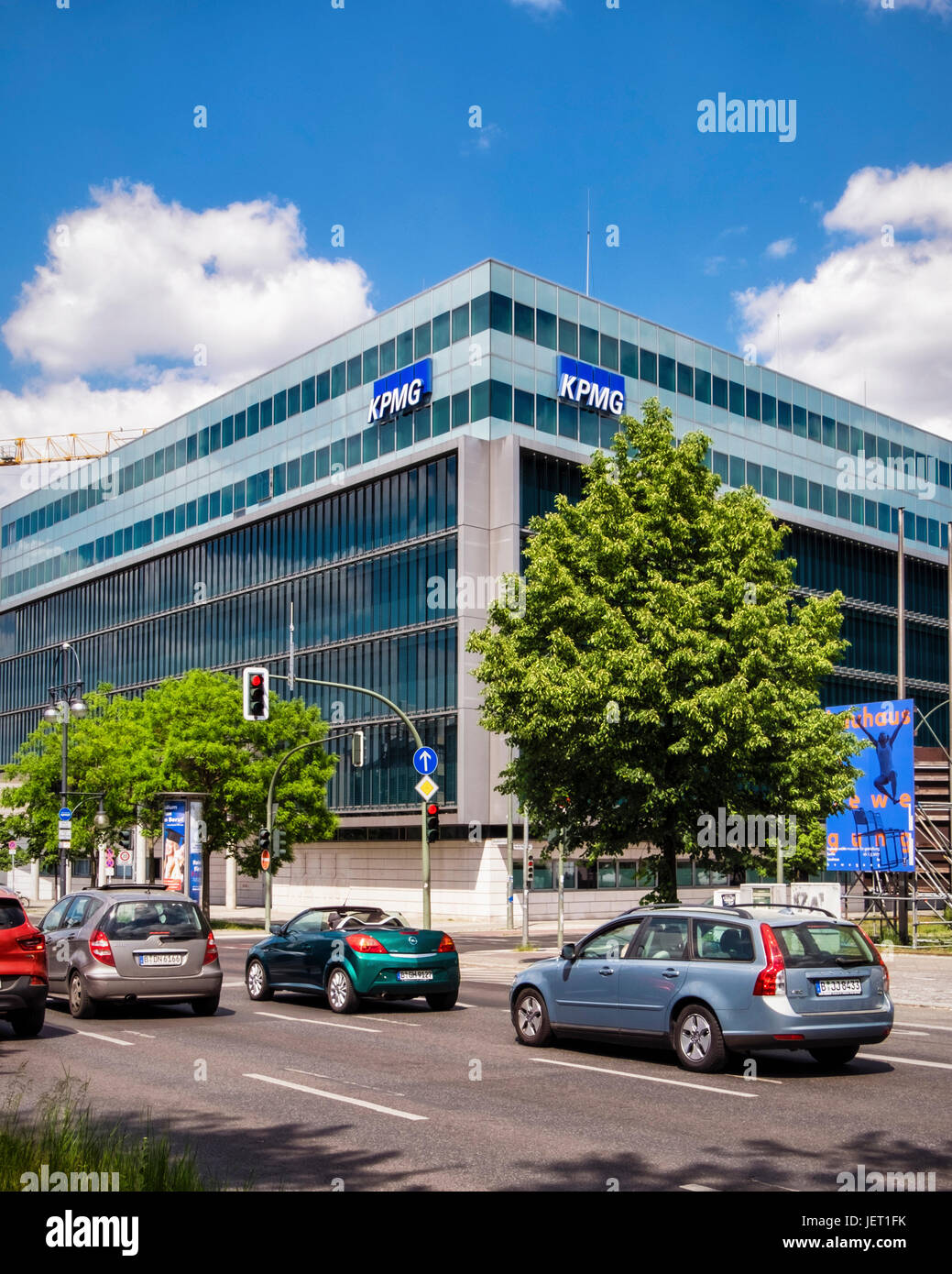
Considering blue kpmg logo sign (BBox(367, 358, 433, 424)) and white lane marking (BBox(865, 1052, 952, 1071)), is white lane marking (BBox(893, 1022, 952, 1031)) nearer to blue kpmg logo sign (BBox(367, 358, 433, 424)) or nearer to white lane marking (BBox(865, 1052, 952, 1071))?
white lane marking (BBox(865, 1052, 952, 1071))

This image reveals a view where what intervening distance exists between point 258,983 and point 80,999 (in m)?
3.36

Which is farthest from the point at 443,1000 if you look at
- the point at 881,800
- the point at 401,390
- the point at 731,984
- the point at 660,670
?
the point at 401,390

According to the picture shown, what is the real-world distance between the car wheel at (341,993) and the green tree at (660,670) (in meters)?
7.67

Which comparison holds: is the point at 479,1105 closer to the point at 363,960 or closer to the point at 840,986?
the point at 840,986

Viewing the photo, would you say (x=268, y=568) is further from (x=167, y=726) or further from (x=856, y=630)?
(x=856, y=630)

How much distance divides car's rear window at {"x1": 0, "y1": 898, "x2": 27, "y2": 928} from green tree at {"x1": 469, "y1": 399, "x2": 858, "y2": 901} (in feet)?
38.0

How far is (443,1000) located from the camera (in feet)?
60.7

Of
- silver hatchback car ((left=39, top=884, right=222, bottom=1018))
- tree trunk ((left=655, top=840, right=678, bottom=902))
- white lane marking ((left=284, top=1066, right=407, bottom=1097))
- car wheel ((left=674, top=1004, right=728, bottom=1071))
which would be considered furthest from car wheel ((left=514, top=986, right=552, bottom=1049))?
tree trunk ((left=655, top=840, right=678, bottom=902))

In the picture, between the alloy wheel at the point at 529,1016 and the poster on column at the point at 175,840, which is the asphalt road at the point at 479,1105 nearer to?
the alloy wheel at the point at 529,1016

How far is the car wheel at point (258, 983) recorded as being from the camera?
64.5 ft

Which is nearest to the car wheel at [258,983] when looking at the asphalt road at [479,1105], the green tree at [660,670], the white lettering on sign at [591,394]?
the asphalt road at [479,1105]
